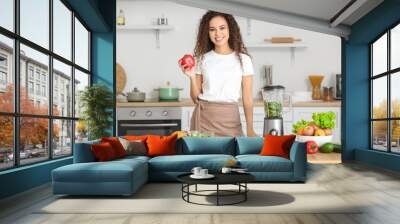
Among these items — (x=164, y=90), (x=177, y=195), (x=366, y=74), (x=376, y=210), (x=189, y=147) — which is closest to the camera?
(x=376, y=210)

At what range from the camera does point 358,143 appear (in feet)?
27.6

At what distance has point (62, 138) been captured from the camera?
6.37 metres

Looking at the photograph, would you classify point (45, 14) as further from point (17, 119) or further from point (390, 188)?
point (390, 188)

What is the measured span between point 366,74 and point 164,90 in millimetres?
3981

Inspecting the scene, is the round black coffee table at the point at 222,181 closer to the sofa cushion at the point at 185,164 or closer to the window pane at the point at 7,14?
the sofa cushion at the point at 185,164

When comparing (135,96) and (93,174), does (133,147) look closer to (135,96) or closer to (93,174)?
(93,174)

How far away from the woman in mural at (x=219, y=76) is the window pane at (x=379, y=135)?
7.85 ft

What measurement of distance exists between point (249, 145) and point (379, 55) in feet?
10.9

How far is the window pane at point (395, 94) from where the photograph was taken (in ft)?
22.7

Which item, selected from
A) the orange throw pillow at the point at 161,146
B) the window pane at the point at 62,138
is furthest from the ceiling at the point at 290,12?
the window pane at the point at 62,138

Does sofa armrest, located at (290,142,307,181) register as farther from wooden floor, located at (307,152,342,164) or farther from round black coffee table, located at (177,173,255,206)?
wooden floor, located at (307,152,342,164)

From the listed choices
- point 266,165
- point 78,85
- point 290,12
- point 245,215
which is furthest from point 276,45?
point 245,215

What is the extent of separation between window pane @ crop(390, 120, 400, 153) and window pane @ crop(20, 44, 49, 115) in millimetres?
5099

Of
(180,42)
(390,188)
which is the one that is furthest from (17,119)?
(180,42)
